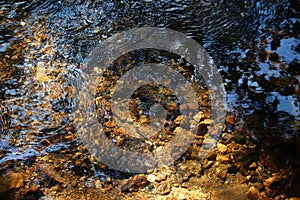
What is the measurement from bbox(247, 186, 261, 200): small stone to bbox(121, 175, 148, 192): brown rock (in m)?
0.84

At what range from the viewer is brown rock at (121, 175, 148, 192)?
2.45 meters

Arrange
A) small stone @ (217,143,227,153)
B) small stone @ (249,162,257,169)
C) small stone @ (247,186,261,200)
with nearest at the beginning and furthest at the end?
small stone @ (247,186,261,200), small stone @ (249,162,257,169), small stone @ (217,143,227,153)

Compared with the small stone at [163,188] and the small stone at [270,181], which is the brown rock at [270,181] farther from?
the small stone at [163,188]

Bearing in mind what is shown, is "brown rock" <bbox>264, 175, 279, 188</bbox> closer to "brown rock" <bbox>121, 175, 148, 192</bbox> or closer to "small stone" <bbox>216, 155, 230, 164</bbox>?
"small stone" <bbox>216, 155, 230, 164</bbox>

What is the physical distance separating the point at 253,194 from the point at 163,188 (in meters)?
0.72

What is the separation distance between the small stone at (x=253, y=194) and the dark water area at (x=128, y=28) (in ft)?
0.79

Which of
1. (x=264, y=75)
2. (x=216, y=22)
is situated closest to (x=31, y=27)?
(x=216, y=22)

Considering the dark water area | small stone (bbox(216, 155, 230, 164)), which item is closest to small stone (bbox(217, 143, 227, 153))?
small stone (bbox(216, 155, 230, 164))

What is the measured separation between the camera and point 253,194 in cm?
229

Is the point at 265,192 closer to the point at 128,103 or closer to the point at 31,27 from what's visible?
the point at 128,103

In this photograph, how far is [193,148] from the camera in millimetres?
2627

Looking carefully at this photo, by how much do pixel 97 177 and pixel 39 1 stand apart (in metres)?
2.64

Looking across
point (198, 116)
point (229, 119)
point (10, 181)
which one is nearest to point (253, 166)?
point (229, 119)

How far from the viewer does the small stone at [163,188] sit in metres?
2.42
